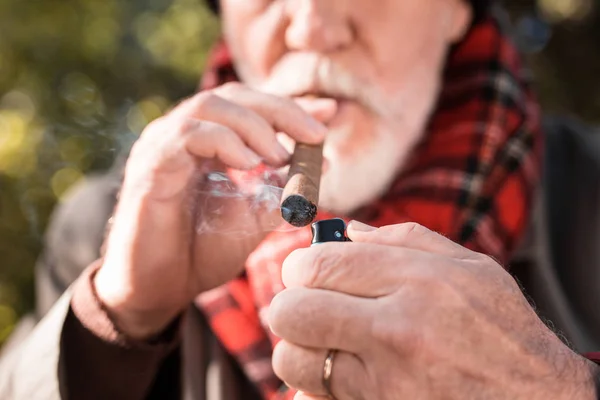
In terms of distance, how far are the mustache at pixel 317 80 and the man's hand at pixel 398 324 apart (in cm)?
67

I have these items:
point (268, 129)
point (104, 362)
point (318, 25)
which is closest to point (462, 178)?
point (318, 25)

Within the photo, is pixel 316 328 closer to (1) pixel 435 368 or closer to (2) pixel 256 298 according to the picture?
(1) pixel 435 368

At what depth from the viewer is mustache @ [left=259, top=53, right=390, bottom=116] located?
1353 mm

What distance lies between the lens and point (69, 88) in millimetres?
2564

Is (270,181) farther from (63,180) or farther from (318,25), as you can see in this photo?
(63,180)

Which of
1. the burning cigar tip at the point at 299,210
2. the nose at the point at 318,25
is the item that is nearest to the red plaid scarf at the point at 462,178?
the nose at the point at 318,25

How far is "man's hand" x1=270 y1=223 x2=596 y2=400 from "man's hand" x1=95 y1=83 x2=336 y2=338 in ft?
0.96

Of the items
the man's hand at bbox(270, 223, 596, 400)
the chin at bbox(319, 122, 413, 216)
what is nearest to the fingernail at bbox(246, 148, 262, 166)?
the man's hand at bbox(270, 223, 596, 400)

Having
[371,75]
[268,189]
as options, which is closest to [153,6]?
[371,75]

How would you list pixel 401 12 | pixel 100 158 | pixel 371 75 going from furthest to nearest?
1. pixel 100 158
2. pixel 401 12
3. pixel 371 75

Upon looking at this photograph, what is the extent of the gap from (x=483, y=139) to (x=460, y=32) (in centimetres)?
37

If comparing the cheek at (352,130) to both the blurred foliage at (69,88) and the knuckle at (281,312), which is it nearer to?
the blurred foliage at (69,88)

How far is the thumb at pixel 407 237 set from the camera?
2.34ft

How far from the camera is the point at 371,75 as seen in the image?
149cm
